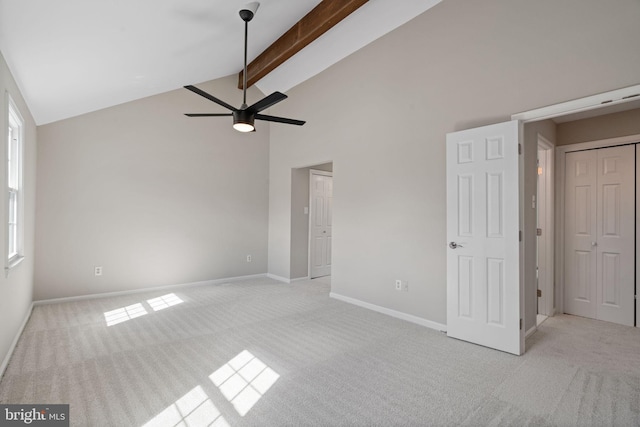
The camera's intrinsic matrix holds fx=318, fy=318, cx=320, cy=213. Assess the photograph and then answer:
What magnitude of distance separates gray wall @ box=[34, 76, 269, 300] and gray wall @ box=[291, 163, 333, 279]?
0.76 metres

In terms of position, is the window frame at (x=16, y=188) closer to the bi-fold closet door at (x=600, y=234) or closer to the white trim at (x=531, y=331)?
the white trim at (x=531, y=331)

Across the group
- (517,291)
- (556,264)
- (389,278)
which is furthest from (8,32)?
(556,264)

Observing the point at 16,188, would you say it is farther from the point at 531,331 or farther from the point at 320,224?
the point at 531,331

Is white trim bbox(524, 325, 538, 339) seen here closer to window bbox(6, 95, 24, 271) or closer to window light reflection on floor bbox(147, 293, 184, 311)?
window light reflection on floor bbox(147, 293, 184, 311)

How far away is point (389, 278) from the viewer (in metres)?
3.99

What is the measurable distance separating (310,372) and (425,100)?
10.0 ft

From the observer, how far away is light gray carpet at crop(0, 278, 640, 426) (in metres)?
1.96

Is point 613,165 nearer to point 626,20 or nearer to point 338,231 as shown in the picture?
point 626,20

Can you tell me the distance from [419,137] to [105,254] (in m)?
4.63

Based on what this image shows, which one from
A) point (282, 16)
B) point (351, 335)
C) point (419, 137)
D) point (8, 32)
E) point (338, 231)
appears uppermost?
point (282, 16)

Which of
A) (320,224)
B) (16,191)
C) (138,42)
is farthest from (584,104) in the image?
(16,191)

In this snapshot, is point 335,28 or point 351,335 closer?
point 351,335

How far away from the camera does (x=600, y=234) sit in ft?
12.7

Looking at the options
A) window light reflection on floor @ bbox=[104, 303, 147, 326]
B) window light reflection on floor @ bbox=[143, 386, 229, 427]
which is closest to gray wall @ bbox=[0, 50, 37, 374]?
window light reflection on floor @ bbox=[104, 303, 147, 326]
